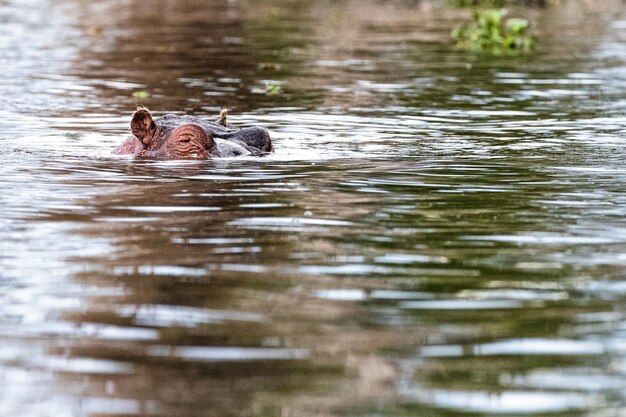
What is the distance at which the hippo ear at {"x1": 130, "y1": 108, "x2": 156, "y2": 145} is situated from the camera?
1157 centimetres

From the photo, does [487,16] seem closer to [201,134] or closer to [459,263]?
[201,134]

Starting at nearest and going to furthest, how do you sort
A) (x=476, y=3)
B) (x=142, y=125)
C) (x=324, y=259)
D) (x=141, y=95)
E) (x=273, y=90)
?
(x=324, y=259)
(x=142, y=125)
(x=141, y=95)
(x=273, y=90)
(x=476, y=3)

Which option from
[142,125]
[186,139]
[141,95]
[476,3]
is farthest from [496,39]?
[142,125]

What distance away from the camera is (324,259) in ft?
24.0

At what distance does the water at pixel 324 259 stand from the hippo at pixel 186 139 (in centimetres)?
23

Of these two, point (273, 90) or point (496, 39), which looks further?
point (496, 39)

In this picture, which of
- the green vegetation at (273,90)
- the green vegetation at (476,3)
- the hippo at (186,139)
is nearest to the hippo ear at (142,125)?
the hippo at (186,139)

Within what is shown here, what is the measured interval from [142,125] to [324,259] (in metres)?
4.73

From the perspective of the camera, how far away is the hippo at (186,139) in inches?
460

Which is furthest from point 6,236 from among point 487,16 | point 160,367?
point 487,16

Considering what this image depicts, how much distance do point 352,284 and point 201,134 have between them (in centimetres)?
522

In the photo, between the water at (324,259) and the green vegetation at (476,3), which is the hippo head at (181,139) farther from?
the green vegetation at (476,3)

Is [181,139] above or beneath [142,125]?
beneath

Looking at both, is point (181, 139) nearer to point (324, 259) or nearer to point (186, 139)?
point (186, 139)
